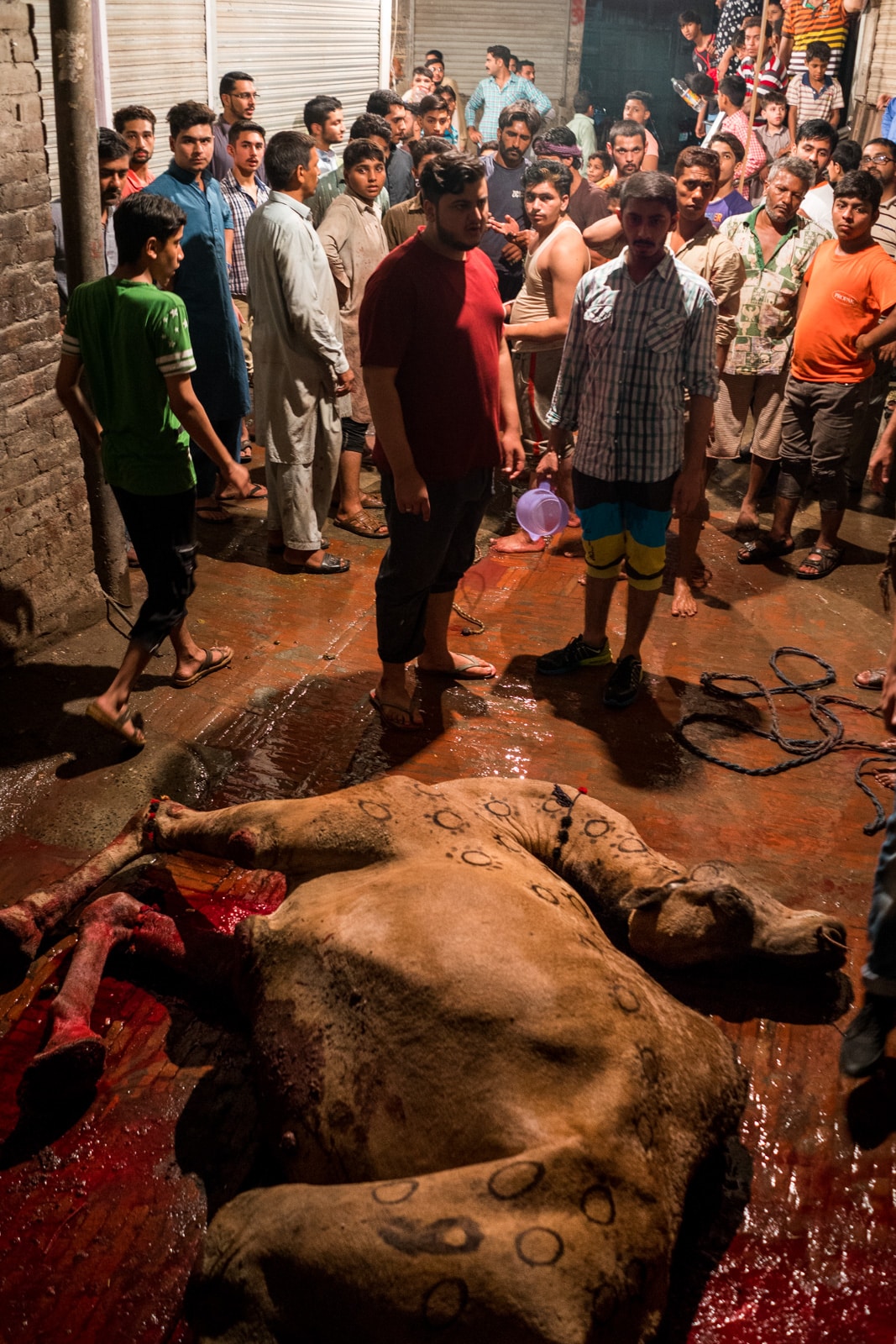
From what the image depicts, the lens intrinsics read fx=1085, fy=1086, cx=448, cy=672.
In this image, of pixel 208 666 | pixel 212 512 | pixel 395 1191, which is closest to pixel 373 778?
pixel 208 666

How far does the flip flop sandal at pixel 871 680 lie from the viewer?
4.92 m

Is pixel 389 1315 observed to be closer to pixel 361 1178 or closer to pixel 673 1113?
pixel 361 1178

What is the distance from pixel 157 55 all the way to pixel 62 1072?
346 inches

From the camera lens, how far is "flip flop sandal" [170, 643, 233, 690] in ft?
15.6

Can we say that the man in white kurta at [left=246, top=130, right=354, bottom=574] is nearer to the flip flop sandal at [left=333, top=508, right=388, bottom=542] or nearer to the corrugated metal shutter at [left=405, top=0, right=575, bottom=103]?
the flip flop sandal at [left=333, top=508, right=388, bottom=542]

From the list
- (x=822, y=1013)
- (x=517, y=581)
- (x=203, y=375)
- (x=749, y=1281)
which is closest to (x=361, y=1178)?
(x=749, y=1281)

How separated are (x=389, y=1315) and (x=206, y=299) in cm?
519

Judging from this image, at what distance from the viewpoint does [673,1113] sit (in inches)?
90.5

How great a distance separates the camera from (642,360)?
4.44m

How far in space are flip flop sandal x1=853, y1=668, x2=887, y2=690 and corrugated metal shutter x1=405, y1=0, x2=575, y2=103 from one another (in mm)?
15957

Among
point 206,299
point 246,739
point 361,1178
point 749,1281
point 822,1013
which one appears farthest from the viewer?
point 206,299

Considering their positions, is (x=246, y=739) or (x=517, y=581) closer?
(x=246, y=739)

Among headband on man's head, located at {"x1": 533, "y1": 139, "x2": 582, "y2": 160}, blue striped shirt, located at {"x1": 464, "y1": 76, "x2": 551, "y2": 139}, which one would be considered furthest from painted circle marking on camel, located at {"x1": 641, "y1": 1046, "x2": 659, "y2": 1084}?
blue striped shirt, located at {"x1": 464, "y1": 76, "x2": 551, "y2": 139}

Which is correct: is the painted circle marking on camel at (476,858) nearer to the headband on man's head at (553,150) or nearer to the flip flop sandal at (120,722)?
the flip flop sandal at (120,722)
